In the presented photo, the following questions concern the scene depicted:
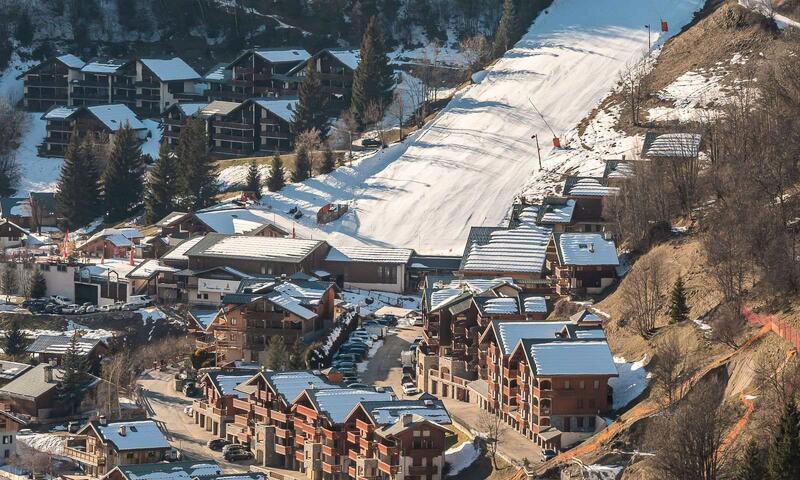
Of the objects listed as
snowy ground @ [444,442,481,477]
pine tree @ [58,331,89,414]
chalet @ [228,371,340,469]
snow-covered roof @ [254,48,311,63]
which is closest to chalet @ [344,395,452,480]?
snowy ground @ [444,442,481,477]

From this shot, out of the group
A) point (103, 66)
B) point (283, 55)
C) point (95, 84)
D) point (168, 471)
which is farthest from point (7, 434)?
point (103, 66)

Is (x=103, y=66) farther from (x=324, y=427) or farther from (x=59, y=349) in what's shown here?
(x=324, y=427)

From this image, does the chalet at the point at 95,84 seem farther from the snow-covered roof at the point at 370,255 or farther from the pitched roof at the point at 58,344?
the pitched roof at the point at 58,344

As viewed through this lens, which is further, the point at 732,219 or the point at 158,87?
the point at 158,87

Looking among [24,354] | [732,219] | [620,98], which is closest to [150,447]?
[24,354]

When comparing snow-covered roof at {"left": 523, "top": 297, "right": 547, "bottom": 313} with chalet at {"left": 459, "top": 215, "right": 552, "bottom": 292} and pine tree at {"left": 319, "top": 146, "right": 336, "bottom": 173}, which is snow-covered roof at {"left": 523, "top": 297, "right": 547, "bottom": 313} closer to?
chalet at {"left": 459, "top": 215, "right": 552, "bottom": 292}

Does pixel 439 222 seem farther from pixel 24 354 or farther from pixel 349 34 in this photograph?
pixel 349 34
